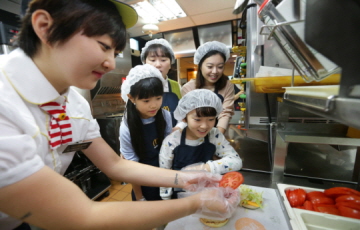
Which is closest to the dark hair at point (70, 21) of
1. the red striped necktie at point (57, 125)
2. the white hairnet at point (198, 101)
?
the red striped necktie at point (57, 125)

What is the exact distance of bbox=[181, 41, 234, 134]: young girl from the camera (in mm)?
Answer: 1545

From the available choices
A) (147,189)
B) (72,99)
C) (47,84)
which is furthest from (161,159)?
(47,84)

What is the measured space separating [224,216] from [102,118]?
2.76 meters

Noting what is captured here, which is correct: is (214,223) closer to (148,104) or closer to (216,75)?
(148,104)

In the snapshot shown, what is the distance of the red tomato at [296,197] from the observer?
87 cm

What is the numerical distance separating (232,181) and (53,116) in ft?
3.10

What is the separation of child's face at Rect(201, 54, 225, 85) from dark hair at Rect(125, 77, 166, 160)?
633 millimetres

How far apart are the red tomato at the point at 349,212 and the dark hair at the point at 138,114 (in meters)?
1.17

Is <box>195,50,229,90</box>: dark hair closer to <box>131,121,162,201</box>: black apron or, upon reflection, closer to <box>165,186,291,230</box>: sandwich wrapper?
<box>131,121,162,201</box>: black apron

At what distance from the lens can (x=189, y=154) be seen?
3.65 feet

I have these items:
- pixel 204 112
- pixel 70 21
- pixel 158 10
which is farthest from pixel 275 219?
pixel 158 10

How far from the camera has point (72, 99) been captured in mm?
792

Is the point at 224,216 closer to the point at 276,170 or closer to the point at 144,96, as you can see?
the point at 276,170

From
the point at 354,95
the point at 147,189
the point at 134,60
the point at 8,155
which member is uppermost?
the point at 134,60
